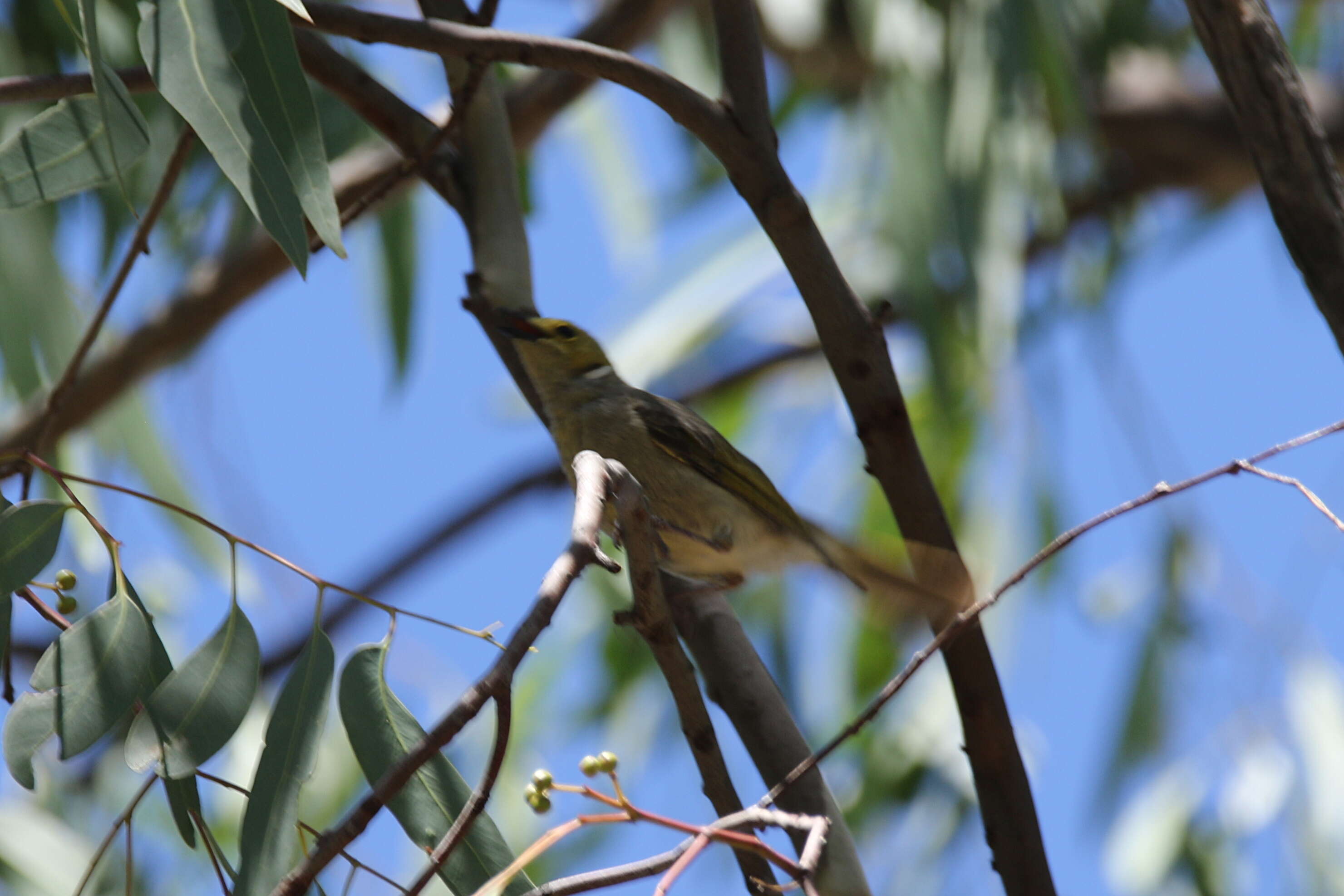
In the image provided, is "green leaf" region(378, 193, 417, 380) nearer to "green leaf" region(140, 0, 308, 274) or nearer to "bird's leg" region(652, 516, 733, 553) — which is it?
"bird's leg" region(652, 516, 733, 553)

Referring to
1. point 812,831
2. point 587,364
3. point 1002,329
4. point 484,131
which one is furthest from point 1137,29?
point 812,831

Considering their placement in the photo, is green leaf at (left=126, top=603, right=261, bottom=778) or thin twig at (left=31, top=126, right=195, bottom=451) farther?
thin twig at (left=31, top=126, right=195, bottom=451)

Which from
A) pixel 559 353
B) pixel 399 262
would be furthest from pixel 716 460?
pixel 399 262

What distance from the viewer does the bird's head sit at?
2.47m

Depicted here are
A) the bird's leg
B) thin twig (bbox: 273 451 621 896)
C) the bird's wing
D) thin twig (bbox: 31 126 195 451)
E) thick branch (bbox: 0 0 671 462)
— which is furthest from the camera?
thick branch (bbox: 0 0 671 462)

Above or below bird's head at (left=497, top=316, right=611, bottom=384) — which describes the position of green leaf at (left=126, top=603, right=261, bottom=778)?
below

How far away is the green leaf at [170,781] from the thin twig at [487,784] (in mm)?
512

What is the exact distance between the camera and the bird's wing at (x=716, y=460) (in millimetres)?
2367

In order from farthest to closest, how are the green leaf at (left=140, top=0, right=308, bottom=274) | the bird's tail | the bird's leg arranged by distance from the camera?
the bird's leg
the bird's tail
the green leaf at (left=140, top=0, right=308, bottom=274)

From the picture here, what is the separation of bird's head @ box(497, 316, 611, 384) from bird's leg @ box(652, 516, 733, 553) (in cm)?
44

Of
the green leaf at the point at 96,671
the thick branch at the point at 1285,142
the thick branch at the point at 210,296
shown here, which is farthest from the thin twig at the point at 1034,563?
the thick branch at the point at 210,296

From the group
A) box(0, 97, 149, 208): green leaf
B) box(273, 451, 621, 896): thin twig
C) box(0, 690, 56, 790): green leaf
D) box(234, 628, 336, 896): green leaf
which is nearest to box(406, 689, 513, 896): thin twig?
box(273, 451, 621, 896): thin twig

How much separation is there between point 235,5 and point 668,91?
51cm

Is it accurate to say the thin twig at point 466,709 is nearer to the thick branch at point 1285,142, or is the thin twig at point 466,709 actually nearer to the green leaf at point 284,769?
the green leaf at point 284,769
